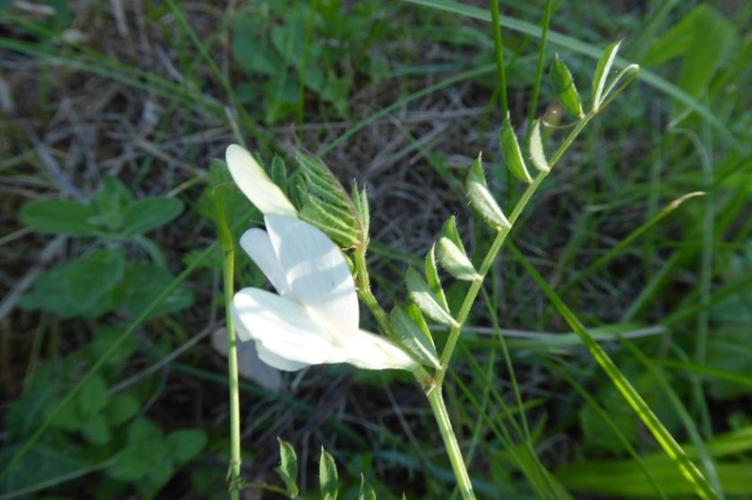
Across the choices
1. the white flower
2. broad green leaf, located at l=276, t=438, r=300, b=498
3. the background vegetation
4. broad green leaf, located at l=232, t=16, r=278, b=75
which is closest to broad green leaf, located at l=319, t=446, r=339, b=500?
broad green leaf, located at l=276, t=438, r=300, b=498

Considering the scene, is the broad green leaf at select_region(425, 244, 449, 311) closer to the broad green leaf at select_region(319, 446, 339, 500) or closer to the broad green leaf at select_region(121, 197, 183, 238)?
the broad green leaf at select_region(319, 446, 339, 500)

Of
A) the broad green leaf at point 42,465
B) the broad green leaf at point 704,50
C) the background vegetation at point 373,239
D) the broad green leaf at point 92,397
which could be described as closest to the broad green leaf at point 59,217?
the background vegetation at point 373,239

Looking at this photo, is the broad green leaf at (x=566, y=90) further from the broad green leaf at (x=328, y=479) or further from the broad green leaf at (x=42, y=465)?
the broad green leaf at (x=42, y=465)

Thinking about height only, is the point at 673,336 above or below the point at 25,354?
above

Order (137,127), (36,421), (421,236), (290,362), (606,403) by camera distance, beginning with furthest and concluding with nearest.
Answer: (137,127)
(421,236)
(606,403)
(36,421)
(290,362)

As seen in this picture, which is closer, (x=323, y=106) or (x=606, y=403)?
(x=606, y=403)

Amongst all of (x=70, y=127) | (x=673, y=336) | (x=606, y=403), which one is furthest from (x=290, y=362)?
(x=70, y=127)

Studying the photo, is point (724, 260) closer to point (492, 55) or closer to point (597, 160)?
point (597, 160)
